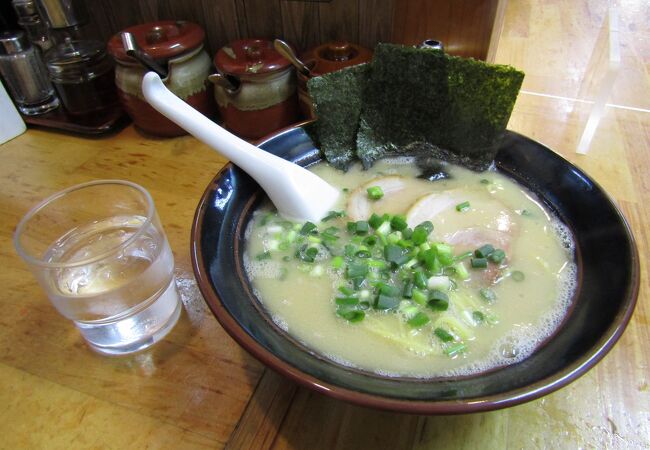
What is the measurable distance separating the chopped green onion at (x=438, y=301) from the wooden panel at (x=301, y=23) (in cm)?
118

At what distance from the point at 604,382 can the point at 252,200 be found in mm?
847

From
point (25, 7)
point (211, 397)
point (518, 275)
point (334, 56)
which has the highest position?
point (25, 7)

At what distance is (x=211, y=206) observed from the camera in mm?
957

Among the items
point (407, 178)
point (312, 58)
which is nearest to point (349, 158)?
point (407, 178)

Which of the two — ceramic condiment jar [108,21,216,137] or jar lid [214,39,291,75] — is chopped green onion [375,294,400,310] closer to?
jar lid [214,39,291,75]

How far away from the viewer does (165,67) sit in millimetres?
1539

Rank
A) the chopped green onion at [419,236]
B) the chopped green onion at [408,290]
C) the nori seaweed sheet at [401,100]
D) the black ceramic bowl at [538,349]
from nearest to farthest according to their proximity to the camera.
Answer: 1. the black ceramic bowl at [538,349]
2. the chopped green onion at [408,290]
3. the chopped green onion at [419,236]
4. the nori seaweed sheet at [401,100]

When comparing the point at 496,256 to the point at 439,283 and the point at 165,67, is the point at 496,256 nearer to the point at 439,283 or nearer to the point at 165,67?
the point at 439,283

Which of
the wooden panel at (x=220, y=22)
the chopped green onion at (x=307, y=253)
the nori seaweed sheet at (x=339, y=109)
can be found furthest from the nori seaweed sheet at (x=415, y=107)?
the wooden panel at (x=220, y=22)

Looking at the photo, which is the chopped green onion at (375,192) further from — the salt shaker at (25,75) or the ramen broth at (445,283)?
the salt shaker at (25,75)

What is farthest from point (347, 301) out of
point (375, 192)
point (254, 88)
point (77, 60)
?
point (77, 60)

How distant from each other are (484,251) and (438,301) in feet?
0.65

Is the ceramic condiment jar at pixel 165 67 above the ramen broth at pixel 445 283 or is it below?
above

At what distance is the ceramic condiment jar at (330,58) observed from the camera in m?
1.42
